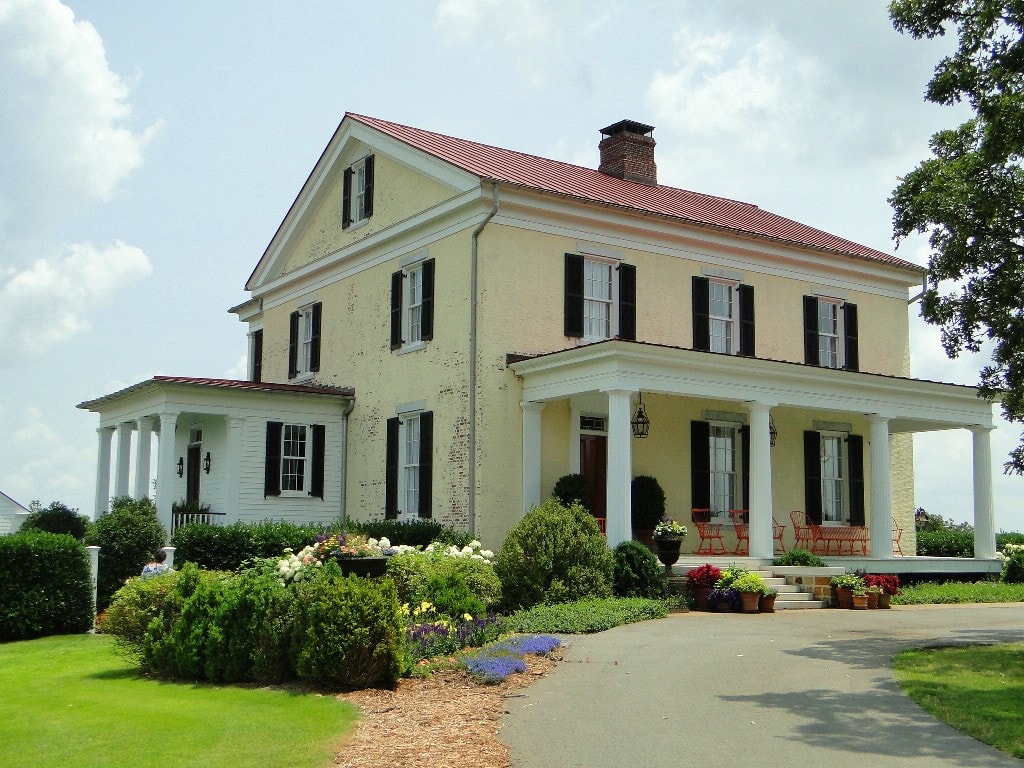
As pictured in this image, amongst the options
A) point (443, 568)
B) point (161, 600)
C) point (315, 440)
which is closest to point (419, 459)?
point (315, 440)

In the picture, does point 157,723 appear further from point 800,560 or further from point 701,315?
point 701,315

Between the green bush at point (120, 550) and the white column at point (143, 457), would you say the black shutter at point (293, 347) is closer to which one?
the white column at point (143, 457)

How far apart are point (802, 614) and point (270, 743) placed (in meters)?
10.9

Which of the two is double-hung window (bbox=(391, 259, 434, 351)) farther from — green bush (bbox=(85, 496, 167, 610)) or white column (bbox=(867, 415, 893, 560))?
white column (bbox=(867, 415, 893, 560))

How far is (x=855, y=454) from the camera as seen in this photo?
2539cm

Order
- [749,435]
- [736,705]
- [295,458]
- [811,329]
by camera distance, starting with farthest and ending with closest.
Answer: [811,329] → [295,458] → [749,435] → [736,705]

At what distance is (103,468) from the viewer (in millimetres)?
26266

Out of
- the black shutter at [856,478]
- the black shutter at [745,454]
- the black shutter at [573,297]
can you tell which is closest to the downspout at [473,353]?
the black shutter at [573,297]

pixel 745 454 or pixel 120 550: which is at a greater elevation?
pixel 745 454

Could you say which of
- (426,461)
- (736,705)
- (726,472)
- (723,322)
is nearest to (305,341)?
(426,461)

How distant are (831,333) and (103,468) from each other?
1721 cm

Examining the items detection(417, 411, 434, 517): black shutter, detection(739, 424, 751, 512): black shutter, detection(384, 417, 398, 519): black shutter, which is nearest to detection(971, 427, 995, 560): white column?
detection(739, 424, 751, 512): black shutter

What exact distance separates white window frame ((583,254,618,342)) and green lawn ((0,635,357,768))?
1193cm

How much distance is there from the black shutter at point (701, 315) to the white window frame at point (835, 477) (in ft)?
11.9
